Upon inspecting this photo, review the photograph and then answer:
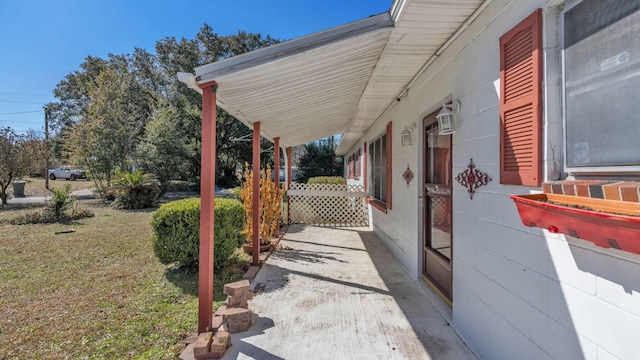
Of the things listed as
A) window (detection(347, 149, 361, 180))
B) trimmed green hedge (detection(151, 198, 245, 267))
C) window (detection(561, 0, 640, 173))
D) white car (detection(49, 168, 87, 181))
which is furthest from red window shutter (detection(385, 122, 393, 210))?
white car (detection(49, 168, 87, 181))

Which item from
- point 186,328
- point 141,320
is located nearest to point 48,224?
point 141,320

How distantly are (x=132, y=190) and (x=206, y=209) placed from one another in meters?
9.43

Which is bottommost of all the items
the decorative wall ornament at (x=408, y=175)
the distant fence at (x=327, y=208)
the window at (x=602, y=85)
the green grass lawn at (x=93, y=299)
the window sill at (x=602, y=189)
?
the green grass lawn at (x=93, y=299)

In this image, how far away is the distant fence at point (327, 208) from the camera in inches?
330

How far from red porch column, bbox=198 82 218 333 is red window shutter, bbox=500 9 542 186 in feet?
7.73

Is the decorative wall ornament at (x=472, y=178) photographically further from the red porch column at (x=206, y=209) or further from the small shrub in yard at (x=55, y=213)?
the small shrub in yard at (x=55, y=213)

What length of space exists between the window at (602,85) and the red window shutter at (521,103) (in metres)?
0.13

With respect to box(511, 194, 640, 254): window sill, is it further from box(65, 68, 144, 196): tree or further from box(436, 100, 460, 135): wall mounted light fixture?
box(65, 68, 144, 196): tree

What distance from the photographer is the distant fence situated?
330 inches

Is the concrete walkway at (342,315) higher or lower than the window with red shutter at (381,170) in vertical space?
lower

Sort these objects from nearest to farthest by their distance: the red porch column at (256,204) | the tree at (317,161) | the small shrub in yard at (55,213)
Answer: the red porch column at (256,204)
the small shrub in yard at (55,213)
the tree at (317,161)

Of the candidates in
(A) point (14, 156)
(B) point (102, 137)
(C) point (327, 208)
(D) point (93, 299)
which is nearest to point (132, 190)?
(B) point (102, 137)

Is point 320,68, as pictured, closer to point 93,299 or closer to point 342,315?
point 342,315

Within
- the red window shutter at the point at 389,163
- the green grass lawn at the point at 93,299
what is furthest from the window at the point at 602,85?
the red window shutter at the point at 389,163
